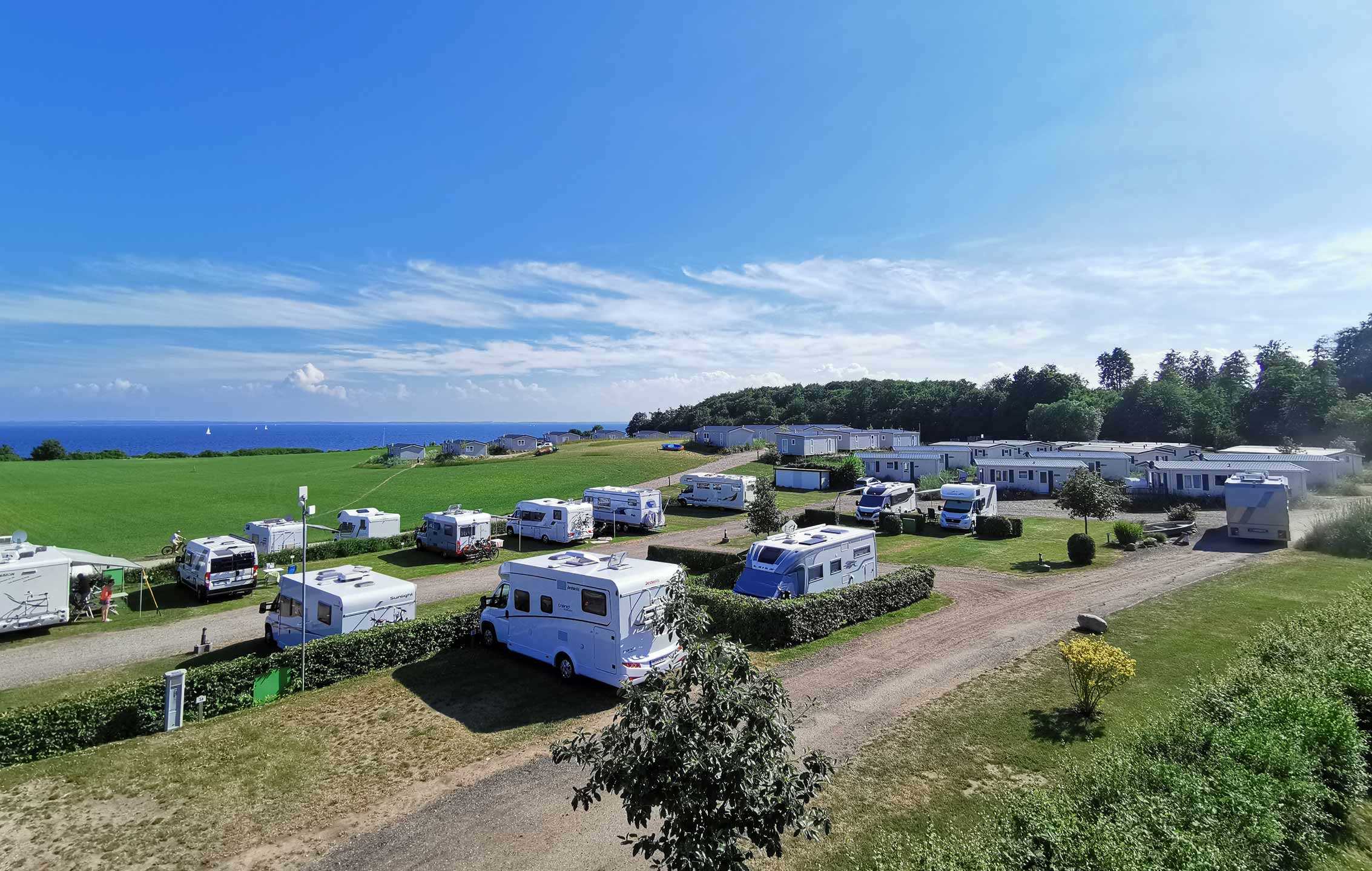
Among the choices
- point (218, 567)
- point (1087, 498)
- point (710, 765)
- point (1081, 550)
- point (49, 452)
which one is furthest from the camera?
point (49, 452)

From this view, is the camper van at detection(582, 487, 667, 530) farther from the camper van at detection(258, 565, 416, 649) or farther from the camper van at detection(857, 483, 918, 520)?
the camper van at detection(258, 565, 416, 649)

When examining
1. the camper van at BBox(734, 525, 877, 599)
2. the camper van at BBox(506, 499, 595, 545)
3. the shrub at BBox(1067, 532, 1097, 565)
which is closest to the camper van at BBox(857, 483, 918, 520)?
the shrub at BBox(1067, 532, 1097, 565)

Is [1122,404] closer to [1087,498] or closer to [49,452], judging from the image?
[1087,498]

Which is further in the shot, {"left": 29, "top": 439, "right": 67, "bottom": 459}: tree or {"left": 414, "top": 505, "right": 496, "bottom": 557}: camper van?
{"left": 29, "top": 439, "right": 67, "bottom": 459}: tree

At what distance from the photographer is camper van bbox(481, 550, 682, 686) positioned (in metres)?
12.8

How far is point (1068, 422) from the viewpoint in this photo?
82000 mm

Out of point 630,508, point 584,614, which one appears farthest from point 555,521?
point 584,614

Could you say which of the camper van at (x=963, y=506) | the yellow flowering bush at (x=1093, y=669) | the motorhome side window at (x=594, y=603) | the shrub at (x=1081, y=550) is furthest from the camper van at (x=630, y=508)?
the yellow flowering bush at (x=1093, y=669)

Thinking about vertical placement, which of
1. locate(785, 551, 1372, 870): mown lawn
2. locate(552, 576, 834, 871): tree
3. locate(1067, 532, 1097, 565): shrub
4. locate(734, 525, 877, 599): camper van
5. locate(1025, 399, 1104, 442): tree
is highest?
locate(1025, 399, 1104, 442): tree

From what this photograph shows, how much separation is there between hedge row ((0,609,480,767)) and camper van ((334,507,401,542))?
18689mm

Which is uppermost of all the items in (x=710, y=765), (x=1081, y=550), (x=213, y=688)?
(x=710, y=765)

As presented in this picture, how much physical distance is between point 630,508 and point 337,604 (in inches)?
807

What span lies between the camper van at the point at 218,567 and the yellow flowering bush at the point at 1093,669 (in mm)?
26123

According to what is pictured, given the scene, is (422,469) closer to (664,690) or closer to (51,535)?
(51,535)
